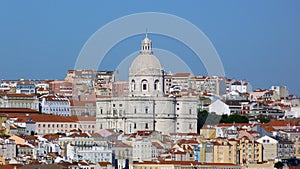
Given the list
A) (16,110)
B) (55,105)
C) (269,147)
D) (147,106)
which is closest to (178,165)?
(269,147)

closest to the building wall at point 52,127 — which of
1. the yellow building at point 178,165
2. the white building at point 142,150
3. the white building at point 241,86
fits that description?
the white building at point 142,150

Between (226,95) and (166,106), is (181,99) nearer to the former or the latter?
(166,106)

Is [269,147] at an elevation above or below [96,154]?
above

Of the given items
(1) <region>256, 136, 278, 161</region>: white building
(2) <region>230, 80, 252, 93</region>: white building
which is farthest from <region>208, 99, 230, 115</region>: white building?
(2) <region>230, 80, 252, 93</region>: white building

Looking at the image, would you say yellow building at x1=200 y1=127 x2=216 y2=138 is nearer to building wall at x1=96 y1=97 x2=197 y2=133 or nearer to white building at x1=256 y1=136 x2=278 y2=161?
building wall at x1=96 y1=97 x2=197 y2=133

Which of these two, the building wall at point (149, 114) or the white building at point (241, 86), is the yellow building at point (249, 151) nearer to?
the building wall at point (149, 114)

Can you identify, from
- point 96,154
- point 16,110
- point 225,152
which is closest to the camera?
point 96,154

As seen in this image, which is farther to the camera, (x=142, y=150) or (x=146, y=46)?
(x=146, y=46)

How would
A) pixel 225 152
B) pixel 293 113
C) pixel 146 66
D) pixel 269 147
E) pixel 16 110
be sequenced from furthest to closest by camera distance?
pixel 293 113 → pixel 16 110 → pixel 146 66 → pixel 269 147 → pixel 225 152

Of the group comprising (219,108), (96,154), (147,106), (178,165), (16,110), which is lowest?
(178,165)

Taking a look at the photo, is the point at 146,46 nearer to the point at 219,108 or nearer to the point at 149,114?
the point at 149,114
